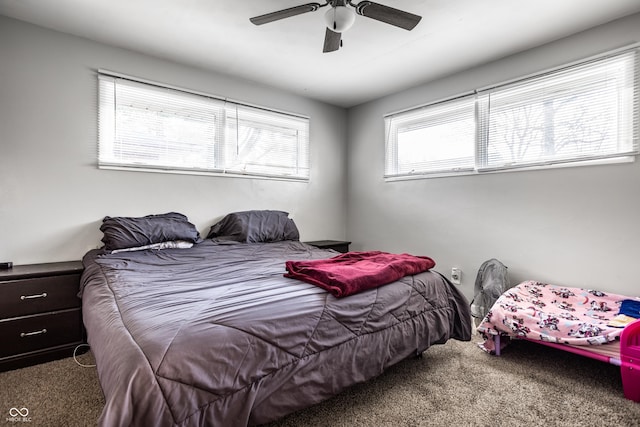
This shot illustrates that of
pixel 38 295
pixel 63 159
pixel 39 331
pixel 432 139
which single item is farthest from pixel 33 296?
pixel 432 139

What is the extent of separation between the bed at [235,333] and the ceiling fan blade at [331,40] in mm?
1537

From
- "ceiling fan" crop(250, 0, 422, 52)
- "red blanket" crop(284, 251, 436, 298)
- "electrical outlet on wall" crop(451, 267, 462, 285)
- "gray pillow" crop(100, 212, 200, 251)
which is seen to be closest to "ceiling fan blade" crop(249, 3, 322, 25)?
"ceiling fan" crop(250, 0, 422, 52)

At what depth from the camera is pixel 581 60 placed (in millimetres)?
2535

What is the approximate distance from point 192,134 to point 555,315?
133 inches

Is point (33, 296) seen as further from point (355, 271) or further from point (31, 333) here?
point (355, 271)

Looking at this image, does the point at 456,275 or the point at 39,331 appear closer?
the point at 39,331

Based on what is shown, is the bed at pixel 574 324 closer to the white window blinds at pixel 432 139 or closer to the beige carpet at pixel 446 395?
the beige carpet at pixel 446 395

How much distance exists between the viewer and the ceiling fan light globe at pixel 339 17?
178cm

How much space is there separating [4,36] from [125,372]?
9.46 feet

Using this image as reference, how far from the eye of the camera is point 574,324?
6.39ft

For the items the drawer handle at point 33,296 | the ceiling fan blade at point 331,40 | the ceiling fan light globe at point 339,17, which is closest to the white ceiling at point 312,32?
the ceiling fan blade at point 331,40

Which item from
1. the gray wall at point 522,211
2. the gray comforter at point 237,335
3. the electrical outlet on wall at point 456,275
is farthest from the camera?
the electrical outlet on wall at point 456,275

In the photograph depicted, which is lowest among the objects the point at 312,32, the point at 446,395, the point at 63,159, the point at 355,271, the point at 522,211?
the point at 446,395

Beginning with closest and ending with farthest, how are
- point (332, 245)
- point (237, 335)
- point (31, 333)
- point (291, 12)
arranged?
point (237, 335)
point (291, 12)
point (31, 333)
point (332, 245)
